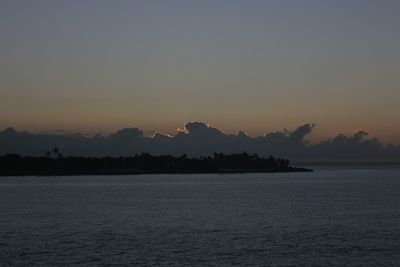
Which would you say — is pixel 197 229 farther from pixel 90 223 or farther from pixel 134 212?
pixel 134 212

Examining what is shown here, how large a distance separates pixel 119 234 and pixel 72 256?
46.8 ft

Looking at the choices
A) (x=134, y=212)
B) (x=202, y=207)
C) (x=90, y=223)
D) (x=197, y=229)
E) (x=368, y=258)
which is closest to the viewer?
(x=368, y=258)

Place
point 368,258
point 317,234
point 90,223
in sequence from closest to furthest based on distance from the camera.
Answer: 1. point 368,258
2. point 317,234
3. point 90,223

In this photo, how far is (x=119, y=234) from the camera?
212 feet

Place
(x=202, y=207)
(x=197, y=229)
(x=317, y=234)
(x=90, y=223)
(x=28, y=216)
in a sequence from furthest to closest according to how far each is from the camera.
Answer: (x=202, y=207), (x=28, y=216), (x=90, y=223), (x=197, y=229), (x=317, y=234)

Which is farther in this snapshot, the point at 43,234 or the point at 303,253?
the point at 43,234

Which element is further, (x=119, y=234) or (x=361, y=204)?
(x=361, y=204)

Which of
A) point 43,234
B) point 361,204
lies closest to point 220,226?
point 43,234

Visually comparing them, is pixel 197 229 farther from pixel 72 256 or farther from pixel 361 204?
pixel 361 204

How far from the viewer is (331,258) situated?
163 feet

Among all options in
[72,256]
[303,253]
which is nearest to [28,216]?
[72,256]

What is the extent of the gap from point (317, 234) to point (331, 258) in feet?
48.0

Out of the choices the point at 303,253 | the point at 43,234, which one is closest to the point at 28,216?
the point at 43,234

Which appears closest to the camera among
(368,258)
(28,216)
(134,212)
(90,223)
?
(368,258)
